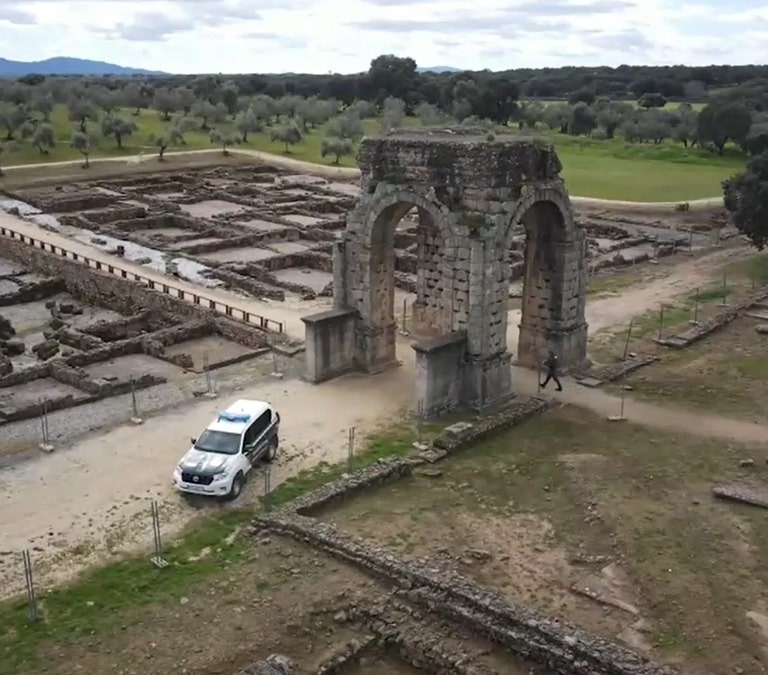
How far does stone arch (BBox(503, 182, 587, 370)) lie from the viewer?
1060 inches

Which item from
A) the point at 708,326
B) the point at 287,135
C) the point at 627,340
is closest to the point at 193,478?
the point at 627,340

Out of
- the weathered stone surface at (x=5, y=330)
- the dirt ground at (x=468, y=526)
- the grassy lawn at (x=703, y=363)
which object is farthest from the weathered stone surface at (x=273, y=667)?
the weathered stone surface at (x=5, y=330)

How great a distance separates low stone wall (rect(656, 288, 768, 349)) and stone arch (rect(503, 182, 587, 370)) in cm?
430

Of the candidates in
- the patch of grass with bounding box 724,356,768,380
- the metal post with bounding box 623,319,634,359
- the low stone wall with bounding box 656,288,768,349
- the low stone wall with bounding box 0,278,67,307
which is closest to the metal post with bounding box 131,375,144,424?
the low stone wall with bounding box 0,278,67,307

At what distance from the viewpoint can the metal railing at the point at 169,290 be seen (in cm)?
3281

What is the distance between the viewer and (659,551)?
57.9 feet

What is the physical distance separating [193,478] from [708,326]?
68.0 ft

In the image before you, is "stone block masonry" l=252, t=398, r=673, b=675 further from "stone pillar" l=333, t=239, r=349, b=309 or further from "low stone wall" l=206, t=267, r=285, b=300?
"low stone wall" l=206, t=267, r=285, b=300

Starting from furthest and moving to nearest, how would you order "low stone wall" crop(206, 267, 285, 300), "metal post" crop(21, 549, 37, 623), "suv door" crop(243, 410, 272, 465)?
1. "low stone wall" crop(206, 267, 285, 300)
2. "suv door" crop(243, 410, 272, 465)
3. "metal post" crop(21, 549, 37, 623)

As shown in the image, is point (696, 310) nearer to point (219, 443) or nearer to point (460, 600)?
point (219, 443)

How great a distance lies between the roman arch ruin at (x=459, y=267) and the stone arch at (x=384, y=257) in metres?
0.03

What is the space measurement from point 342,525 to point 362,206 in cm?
1119

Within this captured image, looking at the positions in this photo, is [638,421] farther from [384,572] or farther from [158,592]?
[158,592]

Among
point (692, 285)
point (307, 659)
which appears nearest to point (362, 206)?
point (307, 659)
